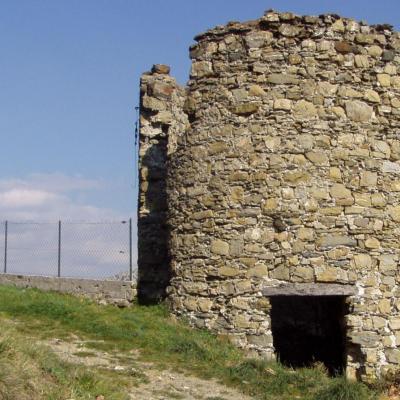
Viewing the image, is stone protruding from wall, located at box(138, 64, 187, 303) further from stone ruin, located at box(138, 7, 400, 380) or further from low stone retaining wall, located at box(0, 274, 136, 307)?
stone ruin, located at box(138, 7, 400, 380)

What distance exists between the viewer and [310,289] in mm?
10422

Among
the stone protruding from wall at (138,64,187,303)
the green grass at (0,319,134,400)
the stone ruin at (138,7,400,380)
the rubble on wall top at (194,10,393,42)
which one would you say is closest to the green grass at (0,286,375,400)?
the stone ruin at (138,7,400,380)

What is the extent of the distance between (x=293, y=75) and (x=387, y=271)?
3.51 metres

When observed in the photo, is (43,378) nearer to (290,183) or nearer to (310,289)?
(310,289)

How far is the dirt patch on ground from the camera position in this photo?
8234 millimetres

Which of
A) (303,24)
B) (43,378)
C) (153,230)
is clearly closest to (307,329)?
(153,230)

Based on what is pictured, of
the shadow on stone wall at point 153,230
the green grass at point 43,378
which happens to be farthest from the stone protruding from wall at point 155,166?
the green grass at point 43,378

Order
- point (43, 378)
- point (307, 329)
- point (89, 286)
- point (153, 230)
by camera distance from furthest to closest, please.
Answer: point (89, 286) → point (153, 230) → point (307, 329) → point (43, 378)

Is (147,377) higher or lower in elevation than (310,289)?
lower

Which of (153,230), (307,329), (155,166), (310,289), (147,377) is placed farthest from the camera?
(155,166)

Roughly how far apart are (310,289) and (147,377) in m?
3.08

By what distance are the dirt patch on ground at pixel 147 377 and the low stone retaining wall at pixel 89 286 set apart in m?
3.41

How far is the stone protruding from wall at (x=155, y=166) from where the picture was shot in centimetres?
1322

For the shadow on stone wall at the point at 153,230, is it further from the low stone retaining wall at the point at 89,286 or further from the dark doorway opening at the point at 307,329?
the dark doorway opening at the point at 307,329
